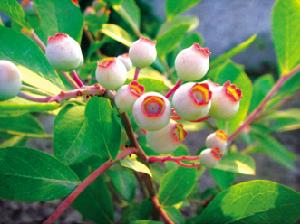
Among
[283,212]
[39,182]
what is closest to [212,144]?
[283,212]

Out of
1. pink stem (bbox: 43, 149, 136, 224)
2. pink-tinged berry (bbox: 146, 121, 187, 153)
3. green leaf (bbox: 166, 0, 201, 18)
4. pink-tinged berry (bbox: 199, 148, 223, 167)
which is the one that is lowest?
pink stem (bbox: 43, 149, 136, 224)

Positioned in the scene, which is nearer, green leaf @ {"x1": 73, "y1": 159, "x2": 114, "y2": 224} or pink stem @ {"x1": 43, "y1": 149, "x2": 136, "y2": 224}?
pink stem @ {"x1": 43, "y1": 149, "x2": 136, "y2": 224}

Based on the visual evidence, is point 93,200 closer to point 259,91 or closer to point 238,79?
point 238,79

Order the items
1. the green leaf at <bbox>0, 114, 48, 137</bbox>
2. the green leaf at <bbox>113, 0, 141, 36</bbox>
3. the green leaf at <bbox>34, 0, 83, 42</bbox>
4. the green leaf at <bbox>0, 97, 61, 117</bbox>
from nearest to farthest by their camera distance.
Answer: the green leaf at <bbox>0, 97, 61, 117</bbox>
the green leaf at <bbox>34, 0, 83, 42</bbox>
the green leaf at <bbox>0, 114, 48, 137</bbox>
the green leaf at <bbox>113, 0, 141, 36</bbox>

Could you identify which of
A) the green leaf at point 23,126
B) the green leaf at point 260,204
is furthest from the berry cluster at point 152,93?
the green leaf at point 23,126

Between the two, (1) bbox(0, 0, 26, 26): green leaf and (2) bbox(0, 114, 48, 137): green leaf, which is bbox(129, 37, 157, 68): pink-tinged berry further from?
(2) bbox(0, 114, 48, 137): green leaf

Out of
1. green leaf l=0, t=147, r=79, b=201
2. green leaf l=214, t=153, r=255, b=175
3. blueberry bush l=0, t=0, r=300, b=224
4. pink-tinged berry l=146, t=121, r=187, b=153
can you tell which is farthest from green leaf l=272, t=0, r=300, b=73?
green leaf l=0, t=147, r=79, b=201
